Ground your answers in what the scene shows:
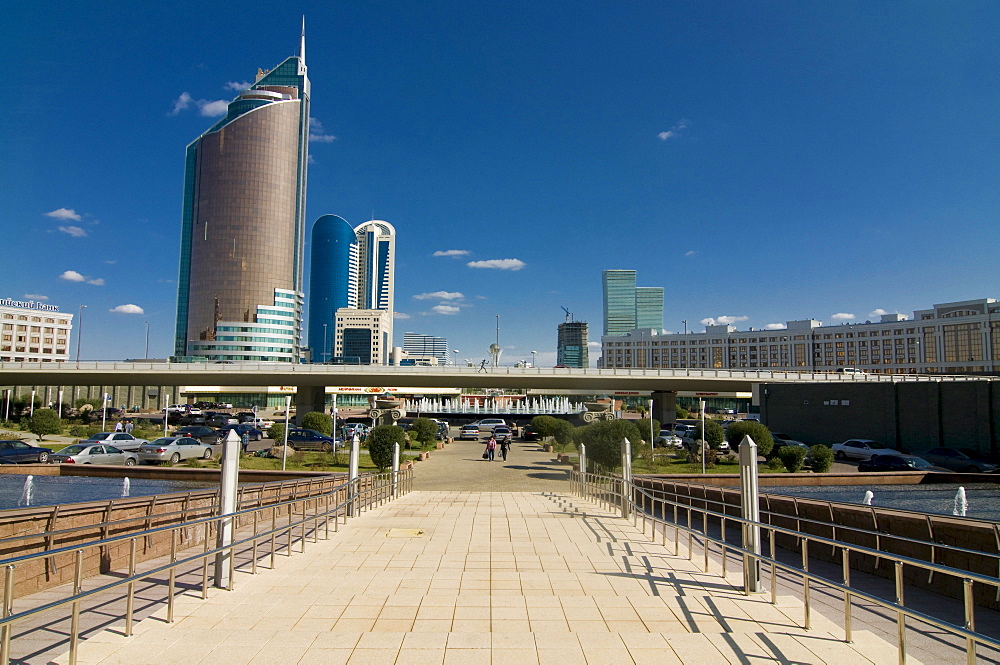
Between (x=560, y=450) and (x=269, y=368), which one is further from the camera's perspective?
(x=269, y=368)

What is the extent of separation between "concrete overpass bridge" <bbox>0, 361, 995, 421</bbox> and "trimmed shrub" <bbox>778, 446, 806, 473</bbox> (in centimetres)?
2869

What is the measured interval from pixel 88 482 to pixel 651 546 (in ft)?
69.3

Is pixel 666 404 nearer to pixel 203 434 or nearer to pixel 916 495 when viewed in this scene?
pixel 916 495

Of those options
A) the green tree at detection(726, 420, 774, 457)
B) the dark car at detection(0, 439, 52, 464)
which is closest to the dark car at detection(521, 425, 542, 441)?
the green tree at detection(726, 420, 774, 457)

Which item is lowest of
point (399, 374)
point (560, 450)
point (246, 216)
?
point (560, 450)

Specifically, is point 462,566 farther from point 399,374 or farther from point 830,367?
point 830,367

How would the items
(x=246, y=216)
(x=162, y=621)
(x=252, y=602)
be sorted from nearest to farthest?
(x=162, y=621), (x=252, y=602), (x=246, y=216)

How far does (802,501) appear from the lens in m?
12.1

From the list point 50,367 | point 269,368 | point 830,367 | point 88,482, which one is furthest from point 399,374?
point 830,367

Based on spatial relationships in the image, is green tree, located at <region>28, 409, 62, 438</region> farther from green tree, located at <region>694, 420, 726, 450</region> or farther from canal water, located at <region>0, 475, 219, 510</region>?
green tree, located at <region>694, 420, 726, 450</region>

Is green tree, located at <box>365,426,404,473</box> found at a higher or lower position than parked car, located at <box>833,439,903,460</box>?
higher

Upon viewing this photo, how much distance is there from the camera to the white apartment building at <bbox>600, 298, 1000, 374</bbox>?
10056 cm

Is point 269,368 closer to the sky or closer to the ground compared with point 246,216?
closer to the ground

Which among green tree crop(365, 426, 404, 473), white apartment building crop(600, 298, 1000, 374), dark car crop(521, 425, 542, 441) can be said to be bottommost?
dark car crop(521, 425, 542, 441)
